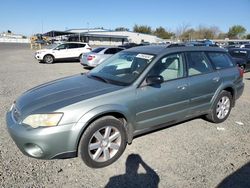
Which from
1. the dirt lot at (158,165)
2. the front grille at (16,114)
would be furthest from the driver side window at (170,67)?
the front grille at (16,114)

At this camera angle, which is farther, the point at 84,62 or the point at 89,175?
the point at 84,62

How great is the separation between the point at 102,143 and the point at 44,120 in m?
0.89

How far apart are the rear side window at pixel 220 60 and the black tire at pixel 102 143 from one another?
2632mm

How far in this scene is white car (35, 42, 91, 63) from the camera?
1778 cm

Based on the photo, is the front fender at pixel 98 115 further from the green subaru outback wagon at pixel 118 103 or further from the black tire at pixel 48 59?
the black tire at pixel 48 59

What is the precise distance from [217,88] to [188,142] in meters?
1.39

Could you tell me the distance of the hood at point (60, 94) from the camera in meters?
3.23

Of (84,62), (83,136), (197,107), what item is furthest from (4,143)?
(84,62)

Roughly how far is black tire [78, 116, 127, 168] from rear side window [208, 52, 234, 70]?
2.63 metres

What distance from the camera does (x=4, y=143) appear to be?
159 inches

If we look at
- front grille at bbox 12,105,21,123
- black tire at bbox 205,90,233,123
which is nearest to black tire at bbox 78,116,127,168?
front grille at bbox 12,105,21,123

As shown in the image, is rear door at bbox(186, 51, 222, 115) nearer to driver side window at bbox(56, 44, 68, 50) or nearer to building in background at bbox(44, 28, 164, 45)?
driver side window at bbox(56, 44, 68, 50)

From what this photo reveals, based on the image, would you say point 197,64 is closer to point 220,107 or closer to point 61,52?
point 220,107

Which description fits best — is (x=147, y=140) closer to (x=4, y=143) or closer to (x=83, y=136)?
(x=83, y=136)
